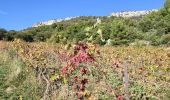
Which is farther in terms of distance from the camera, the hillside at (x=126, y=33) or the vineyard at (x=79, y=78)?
the hillside at (x=126, y=33)

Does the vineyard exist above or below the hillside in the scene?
below

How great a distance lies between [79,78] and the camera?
23.4 feet

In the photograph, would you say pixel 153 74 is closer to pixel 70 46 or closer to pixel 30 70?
pixel 30 70

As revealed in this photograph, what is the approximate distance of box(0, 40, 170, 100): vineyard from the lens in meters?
6.93

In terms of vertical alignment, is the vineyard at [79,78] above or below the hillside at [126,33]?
A: below

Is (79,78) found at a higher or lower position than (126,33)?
lower

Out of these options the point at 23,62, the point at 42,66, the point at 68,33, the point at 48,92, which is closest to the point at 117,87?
the point at 48,92

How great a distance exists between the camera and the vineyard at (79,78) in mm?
6934

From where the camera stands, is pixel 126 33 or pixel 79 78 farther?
pixel 126 33

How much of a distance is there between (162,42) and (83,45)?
85.1 ft

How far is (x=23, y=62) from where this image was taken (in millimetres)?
12672

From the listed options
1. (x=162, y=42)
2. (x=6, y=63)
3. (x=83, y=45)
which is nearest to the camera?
(x=83, y=45)

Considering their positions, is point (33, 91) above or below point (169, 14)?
below

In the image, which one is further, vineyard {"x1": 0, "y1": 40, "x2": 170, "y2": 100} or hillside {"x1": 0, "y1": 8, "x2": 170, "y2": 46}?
hillside {"x1": 0, "y1": 8, "x2": 170, "y2": 46}
